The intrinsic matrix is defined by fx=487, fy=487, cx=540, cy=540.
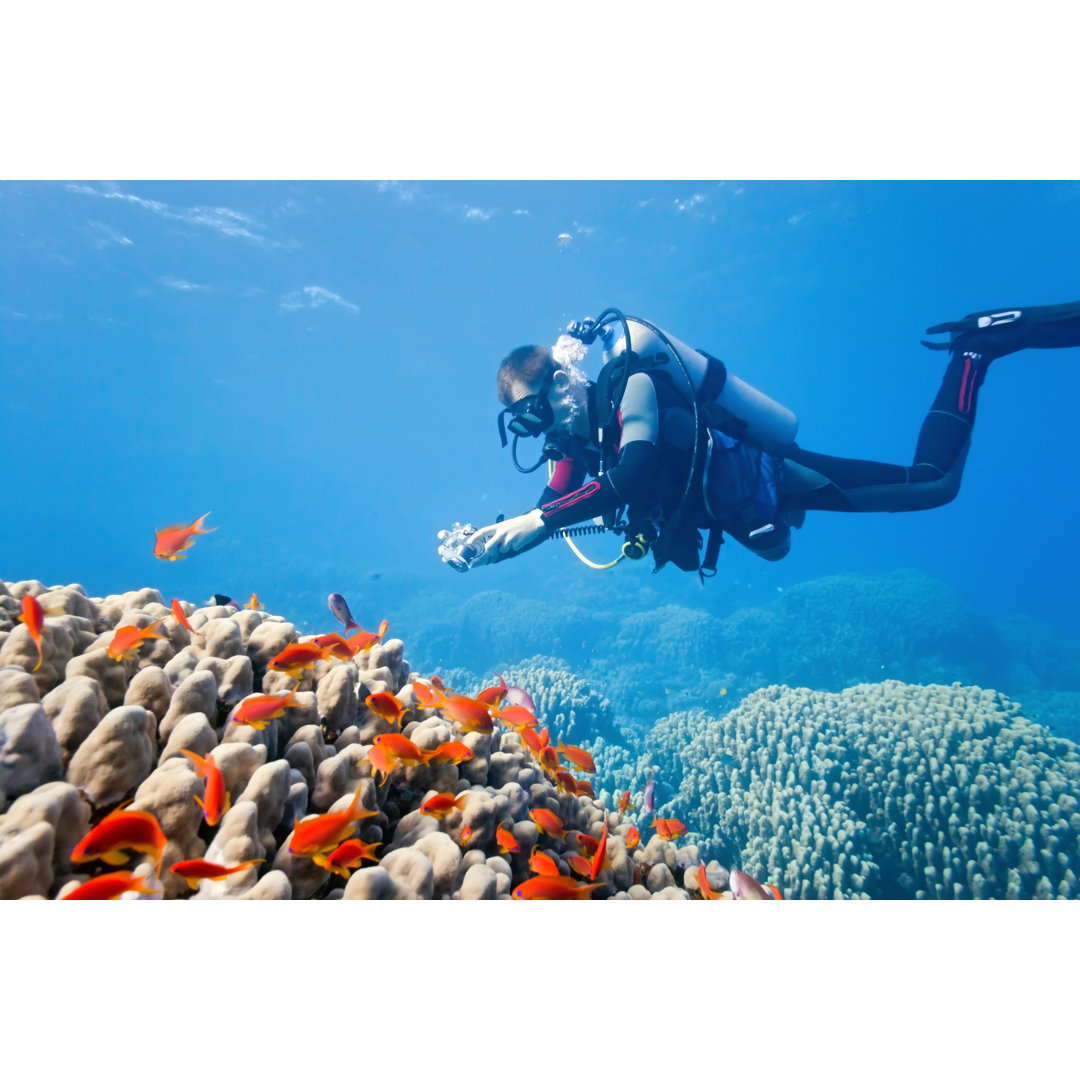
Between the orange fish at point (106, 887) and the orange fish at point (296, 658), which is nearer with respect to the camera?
the orange fish at point (106, 887)

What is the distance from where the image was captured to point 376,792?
1.80 metres

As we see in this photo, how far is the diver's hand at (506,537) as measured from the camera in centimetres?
405

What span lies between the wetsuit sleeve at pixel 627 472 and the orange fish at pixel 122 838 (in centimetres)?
332

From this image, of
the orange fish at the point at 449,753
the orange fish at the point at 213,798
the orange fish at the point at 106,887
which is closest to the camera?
the orange fish at the point at 106,887

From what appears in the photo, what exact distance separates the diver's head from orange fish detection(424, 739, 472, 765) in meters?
3.58

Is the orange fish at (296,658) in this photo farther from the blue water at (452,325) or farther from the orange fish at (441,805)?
the blue water at (452,325)

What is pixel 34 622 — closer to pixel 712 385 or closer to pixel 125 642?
pixel 125 642

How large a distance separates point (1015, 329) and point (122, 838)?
28.4 ft

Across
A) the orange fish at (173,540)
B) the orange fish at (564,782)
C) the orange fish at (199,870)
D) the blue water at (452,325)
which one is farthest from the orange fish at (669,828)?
the blue water at (452,325)

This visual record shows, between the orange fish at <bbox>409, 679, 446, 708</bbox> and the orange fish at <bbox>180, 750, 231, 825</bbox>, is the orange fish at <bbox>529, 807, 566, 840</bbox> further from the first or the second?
the orange fish at <bbox>180, 750, 231, 825</bbox>

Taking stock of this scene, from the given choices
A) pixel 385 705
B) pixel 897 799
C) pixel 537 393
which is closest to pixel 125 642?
pixel 385 705

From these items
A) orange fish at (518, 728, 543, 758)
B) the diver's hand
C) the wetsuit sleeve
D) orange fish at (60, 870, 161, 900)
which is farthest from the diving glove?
orange fish at (60, 870, 161, 900)

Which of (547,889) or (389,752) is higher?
(389,752)

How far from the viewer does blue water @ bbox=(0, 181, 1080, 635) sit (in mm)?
25188
